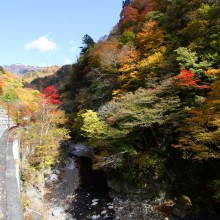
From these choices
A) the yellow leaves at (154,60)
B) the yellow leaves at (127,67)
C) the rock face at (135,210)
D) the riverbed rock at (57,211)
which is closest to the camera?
the rock face at (135,210)

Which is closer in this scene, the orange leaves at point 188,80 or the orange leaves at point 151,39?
the orange leaves at point 188,80

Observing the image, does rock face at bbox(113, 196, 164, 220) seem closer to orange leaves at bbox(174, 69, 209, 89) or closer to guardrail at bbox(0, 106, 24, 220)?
guardrail at bbox(0, 106, 24, 220)

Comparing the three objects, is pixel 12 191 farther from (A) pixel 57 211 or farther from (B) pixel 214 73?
(B) pixel 214 73

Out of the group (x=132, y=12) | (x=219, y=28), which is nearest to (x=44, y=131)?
(x=219, y=28)

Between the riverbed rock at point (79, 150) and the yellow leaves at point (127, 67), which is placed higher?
the yellow leaves at point (127, 67)

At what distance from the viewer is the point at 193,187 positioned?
46.7 feet

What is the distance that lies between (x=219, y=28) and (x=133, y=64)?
25.6ft

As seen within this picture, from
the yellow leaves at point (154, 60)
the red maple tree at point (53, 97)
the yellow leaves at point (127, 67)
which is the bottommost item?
the yellow leaves at point (154, 60)

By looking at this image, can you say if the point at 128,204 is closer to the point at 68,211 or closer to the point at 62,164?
the point at 68,211

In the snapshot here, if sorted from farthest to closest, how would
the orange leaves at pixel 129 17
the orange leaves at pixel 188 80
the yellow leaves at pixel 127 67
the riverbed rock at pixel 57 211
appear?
the orange leaves at pixel 129 17
the yellow leaves at pixel 127 67
the riverbed rock at pixel 57 211
the orange leaves at pixel 188 80

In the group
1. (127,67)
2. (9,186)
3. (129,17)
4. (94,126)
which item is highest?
(129,17)

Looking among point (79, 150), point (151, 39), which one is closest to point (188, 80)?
point (151, 39)

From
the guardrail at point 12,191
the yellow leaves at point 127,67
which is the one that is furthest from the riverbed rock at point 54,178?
the yellow leaves at point 127,67

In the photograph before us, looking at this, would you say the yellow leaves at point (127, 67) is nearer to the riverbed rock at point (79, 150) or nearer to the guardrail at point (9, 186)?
the riverbed rock at point (79, 150)
